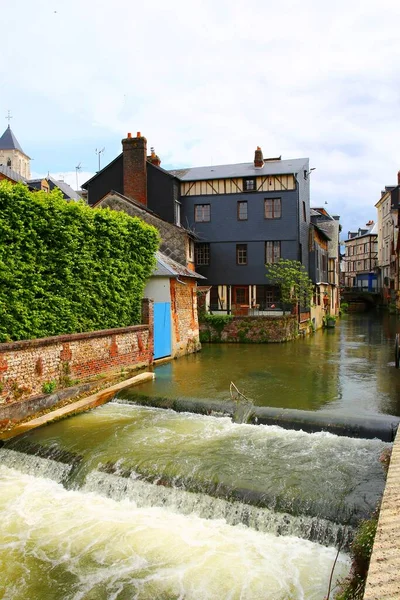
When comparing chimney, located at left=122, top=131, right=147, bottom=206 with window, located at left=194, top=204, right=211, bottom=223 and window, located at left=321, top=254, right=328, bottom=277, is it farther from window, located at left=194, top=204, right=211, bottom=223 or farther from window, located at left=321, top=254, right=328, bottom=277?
window, located at left=321, top=254, right=328, bottom=277

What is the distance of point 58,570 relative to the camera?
576 cm

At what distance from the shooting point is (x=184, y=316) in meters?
20.6

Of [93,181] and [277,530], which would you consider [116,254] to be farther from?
[93,181]

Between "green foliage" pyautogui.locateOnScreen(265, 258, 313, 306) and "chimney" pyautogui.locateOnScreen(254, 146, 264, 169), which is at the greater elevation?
"chimney" pyautogui.locateOnScreen(254, 146, 264, 169)

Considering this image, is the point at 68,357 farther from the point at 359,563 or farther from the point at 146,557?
the point at 359,563

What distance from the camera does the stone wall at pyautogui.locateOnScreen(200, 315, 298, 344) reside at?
81.4 ft

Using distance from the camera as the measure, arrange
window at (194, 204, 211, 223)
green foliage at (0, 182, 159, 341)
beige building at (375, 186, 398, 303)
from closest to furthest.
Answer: green foliage at (0, 182, 159, 341), window at (194, 204, 211, 223), beige building at (375, 186, 398, 303)

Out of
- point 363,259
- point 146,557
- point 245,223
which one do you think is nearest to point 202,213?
point 245,223

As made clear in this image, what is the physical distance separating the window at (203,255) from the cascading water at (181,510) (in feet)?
70.0

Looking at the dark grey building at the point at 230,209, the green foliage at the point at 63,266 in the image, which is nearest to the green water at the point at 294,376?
the green foliage at the point at 63,266

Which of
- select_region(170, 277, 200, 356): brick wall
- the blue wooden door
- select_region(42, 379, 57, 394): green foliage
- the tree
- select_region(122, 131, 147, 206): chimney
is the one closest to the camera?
select_region(42, 379, 57, 394): green foliage

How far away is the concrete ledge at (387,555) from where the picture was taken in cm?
345

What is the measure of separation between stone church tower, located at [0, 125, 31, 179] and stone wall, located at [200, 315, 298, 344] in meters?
71.1

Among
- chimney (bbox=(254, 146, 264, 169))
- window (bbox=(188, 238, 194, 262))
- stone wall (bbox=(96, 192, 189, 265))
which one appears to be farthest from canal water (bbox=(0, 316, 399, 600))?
chimney (bbox=(254, 146, 264, 169))
